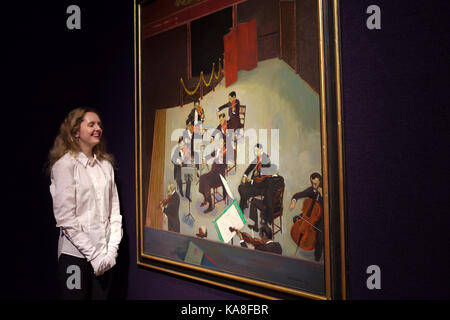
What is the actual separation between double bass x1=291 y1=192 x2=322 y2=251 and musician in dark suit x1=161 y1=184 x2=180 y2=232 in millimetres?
900

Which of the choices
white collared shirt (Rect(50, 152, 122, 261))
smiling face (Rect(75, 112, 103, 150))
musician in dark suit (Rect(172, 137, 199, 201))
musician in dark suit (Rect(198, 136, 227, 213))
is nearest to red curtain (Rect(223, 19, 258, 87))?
musician in dark suit (Rect(198, 136, 227, 213))

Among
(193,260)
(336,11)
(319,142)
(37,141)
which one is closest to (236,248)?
(193,260)

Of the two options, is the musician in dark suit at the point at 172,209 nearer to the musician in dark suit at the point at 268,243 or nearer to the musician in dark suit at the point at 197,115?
the musician in dark suit at the point at 197,115

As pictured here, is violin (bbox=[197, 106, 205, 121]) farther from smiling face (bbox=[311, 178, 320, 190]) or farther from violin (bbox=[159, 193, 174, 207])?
smiling face (bbox=[311, 178, 320, 190])

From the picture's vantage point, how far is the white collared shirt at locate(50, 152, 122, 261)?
7.36 feet

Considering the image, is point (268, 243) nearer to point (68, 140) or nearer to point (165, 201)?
point (165, 201)

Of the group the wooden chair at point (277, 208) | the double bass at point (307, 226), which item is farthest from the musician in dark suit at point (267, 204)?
the double bass at point (307, 226)

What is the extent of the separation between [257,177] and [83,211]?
1201 mm

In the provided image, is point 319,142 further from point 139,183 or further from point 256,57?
point 139,183

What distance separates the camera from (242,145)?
198cm

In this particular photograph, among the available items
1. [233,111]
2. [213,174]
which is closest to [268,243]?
[213,174]

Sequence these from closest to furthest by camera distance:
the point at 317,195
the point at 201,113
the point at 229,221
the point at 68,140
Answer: the point at 317,195 → the point at 229,221 → the point at 201,113 → the point at 68,140

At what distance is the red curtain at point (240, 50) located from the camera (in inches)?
75.6

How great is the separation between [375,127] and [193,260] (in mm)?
1372
